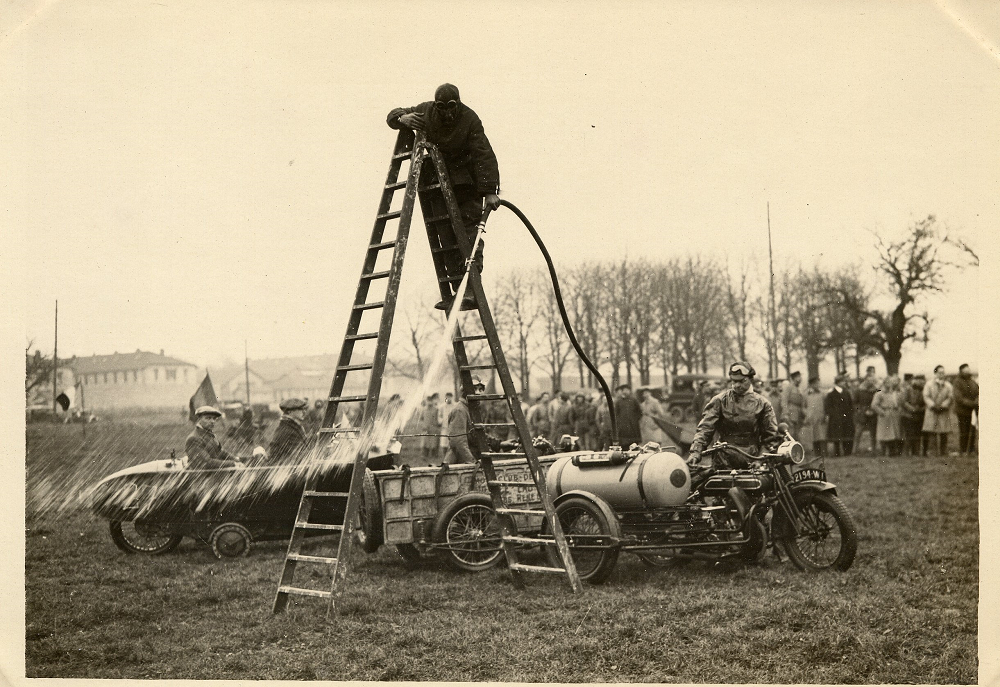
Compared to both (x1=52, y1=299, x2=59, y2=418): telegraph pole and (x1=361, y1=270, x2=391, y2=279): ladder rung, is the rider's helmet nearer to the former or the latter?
(x1=361, y1=270, x2=391, y2=279): ladder rung

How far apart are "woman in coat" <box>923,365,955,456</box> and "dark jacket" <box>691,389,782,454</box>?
436cm

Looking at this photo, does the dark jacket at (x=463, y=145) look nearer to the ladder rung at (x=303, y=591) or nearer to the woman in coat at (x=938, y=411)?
the ladder rung at (x=303, y=591)

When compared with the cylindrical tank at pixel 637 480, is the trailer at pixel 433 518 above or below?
below

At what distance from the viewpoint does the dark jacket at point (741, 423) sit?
7.17m

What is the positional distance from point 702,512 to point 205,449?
451 cm

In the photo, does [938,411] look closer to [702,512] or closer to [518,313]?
[518,313]

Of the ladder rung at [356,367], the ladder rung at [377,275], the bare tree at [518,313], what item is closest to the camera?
the ladder rung at [356,367]

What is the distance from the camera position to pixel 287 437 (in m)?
8.31

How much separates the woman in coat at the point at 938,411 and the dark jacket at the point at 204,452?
8.30m

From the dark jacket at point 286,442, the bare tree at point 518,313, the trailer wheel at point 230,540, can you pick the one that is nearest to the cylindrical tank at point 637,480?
the dark jacket at point 286,442

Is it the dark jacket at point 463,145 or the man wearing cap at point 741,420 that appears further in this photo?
the man wearing cap at point 741,420

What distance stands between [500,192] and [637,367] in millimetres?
15955

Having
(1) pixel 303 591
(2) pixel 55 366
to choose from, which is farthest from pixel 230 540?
(1) pixel 303 591

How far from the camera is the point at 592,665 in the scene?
4805mm
